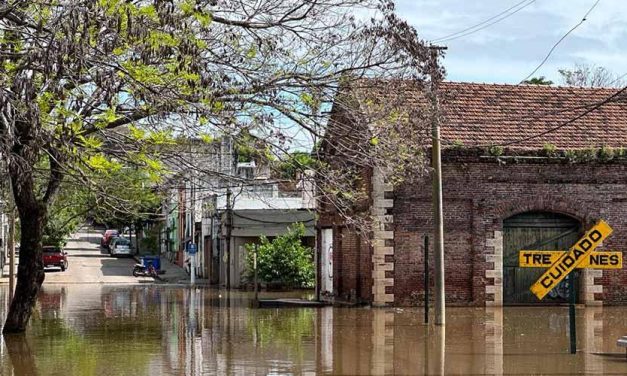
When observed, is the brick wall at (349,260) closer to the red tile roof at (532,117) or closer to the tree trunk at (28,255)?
the red tile roof at (532,117)

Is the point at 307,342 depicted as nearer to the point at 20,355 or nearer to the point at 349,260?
the point at 20,355

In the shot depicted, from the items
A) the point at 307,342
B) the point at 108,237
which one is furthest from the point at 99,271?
the point at 307,342

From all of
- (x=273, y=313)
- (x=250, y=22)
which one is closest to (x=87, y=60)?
(x=250, y=22)

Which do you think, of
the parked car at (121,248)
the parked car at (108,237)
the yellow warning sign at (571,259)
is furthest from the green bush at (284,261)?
the parked car at (108,237)

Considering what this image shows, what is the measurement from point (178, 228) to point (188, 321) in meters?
46.1

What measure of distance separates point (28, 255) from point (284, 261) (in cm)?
2284

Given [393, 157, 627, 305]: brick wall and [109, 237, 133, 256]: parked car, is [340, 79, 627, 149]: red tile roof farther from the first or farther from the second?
[109, 237, 133, 256]: parked car

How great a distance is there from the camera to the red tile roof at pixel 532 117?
2958 cm

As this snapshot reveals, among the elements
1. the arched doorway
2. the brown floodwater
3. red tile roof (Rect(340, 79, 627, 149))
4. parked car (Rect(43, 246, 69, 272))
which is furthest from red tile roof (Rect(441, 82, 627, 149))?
parked car (Rect(43, 246, 69, 272))

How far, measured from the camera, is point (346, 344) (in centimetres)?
1873

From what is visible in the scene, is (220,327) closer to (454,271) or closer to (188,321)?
(188,321)

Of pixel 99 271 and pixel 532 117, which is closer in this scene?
pixel 532 117

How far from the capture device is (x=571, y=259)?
50.6ft

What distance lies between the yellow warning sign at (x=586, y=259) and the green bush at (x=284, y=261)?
25622 mm
